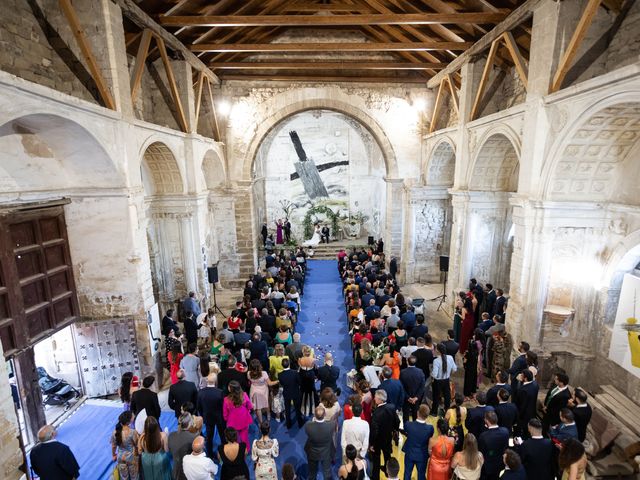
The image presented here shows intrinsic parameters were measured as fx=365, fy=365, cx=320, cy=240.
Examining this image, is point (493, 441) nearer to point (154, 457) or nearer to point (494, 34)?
point (154, 457)

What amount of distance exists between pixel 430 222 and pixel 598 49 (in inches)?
300

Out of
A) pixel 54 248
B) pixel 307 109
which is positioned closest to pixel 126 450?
pixel 54 248

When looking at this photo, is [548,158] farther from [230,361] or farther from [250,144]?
[250,144]

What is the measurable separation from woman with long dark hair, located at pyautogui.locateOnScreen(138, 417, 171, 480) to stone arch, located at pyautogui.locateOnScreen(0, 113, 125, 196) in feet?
12.5

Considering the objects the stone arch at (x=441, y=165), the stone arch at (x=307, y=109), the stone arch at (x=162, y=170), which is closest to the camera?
the stone arch at (x=162, y=170)

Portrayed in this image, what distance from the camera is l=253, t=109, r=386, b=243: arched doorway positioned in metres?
19.2

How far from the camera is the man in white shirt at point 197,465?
12.1ft

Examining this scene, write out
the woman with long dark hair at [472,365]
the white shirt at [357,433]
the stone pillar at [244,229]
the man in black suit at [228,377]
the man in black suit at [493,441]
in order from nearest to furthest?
1. the man in black suit at [493,441]
2. the white shirt at [357,433]
3. the man in black suit at [228,377]
4. the woman with long dark hair at [472,365]
5. the stone pillar at [244,229]

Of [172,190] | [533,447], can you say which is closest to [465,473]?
[533,447]

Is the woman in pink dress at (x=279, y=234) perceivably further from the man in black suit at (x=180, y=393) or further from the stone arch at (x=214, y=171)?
the man in black suit at (x=180, y=393)

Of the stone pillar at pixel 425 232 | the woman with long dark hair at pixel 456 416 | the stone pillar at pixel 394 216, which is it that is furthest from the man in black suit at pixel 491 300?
the stone pillar at pixel 394 216

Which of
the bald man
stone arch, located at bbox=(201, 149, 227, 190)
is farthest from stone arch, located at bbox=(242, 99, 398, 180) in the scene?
the bald man

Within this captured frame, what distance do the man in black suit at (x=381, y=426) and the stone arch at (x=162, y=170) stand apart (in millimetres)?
6956

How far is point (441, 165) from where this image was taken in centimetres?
1241
